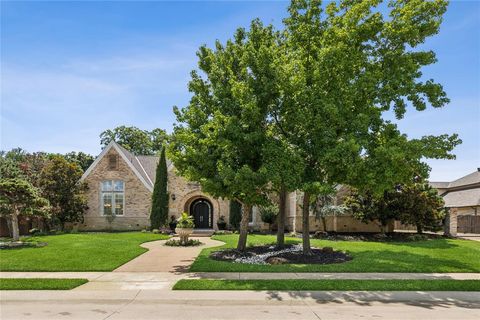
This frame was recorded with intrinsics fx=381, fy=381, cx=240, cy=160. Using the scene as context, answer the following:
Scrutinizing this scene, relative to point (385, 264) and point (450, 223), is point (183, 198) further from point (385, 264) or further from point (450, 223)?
point (450, 223)

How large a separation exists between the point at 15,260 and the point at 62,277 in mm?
4064

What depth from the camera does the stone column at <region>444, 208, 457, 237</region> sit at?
91.6ft

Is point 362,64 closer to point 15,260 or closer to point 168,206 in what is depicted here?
point 15,260

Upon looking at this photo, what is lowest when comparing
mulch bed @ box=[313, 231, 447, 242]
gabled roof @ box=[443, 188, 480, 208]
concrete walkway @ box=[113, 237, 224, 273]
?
mulch bed @ box=[313, 231, 447, 242]

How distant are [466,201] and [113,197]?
3199cm

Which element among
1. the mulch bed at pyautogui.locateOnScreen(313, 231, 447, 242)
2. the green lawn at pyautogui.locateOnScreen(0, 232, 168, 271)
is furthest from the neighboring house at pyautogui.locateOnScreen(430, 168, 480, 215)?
the green lawn at pyautogui.locateOnScreen(0, 232, 168, 271)

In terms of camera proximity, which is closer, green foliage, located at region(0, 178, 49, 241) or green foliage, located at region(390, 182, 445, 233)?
green foliage, located at region(0, 178, 49, 241)

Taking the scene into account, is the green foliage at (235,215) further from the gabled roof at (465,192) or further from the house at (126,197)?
the gabled roof at (465,192)

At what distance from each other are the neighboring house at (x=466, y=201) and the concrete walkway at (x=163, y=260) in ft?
68.8

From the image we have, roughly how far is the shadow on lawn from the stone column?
20509mm

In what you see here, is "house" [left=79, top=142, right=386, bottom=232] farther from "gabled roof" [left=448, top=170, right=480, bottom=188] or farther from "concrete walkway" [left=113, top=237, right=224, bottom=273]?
"gabled roof" [left=448, top=170, right=480, bottom=188]

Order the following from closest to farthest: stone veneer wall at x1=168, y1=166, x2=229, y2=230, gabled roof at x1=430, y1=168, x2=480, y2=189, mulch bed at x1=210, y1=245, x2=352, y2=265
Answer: mulch bed at x1=210, y1=245, x2=352, y2=265 → stone veneer wall at x1=168, y1=166, x2=229, y2=230 → gabled roof at x1=430, y1=168, x2=480, y2=189

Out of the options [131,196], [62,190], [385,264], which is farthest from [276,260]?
[62,190]

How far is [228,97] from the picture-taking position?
15.4 meters
